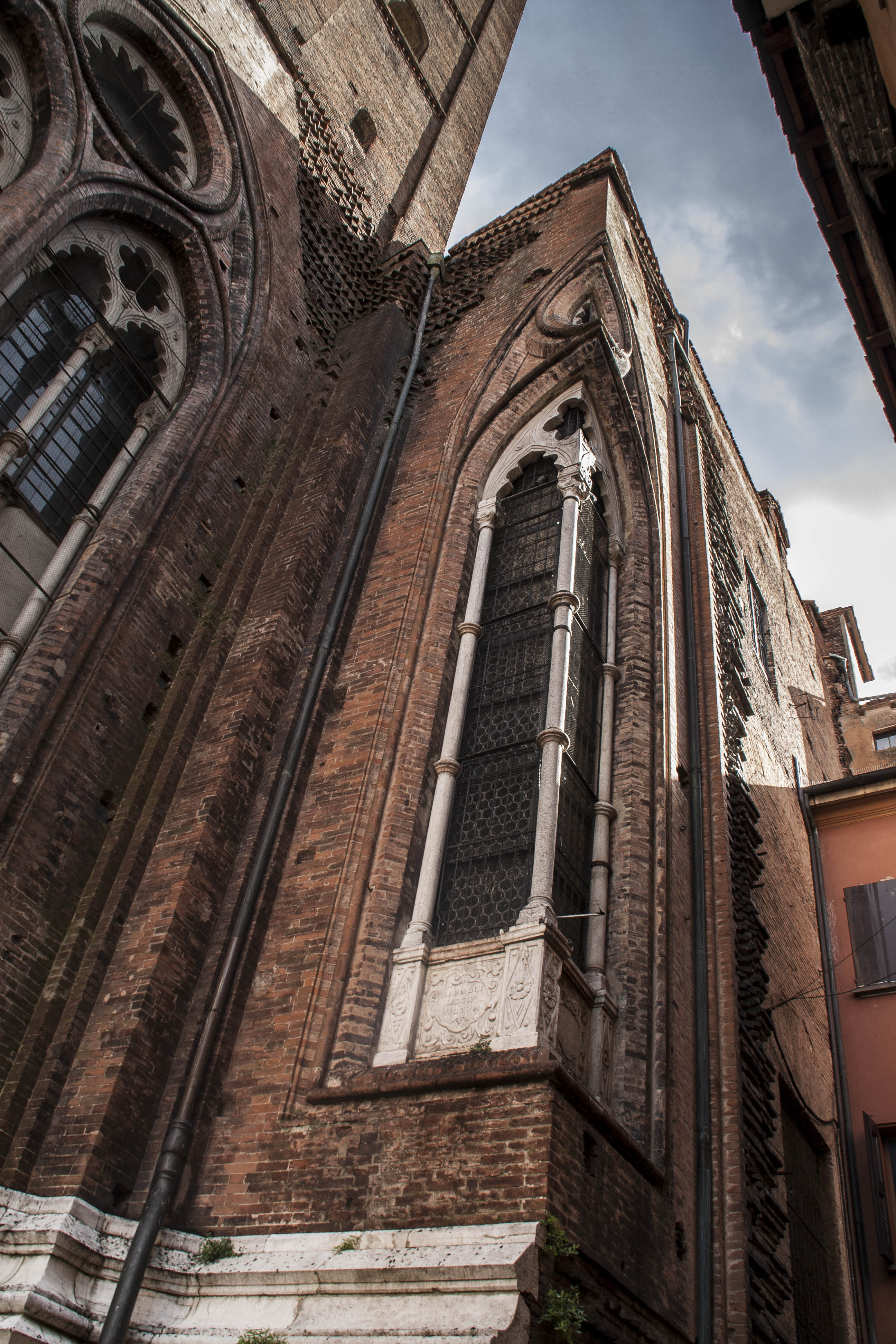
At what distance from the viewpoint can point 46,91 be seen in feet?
29.9

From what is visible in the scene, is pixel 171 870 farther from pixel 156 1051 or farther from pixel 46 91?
pixel 46 91

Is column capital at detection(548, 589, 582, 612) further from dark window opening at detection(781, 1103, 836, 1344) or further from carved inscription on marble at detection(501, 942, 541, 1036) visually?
dark window opening at detection(781, 1103, 836, 1344)

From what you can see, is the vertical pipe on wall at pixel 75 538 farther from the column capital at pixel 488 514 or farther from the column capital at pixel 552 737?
the column capital at pixel 552 737

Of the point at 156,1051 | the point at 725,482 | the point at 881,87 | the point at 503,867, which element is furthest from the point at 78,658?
the point at 725,482

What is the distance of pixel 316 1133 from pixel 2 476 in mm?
5148

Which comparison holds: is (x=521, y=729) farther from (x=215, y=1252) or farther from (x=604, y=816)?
(x=215, y=1252)

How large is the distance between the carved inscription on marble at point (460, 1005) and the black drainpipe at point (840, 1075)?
4628 mm

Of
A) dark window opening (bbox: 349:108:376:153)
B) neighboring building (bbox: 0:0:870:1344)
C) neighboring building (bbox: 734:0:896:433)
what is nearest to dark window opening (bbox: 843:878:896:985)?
neighboring building (bbox: 0:0:870:1344)

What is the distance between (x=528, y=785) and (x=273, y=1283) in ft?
11.2

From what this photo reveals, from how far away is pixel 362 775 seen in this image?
24.7ft

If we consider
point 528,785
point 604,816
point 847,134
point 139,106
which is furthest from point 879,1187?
point 139,106

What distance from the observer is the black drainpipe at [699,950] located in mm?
6078

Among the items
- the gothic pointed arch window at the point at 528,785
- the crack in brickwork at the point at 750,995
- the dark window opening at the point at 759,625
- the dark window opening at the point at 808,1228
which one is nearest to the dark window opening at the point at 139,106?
the gothic pointed arch window at the point at 528,785


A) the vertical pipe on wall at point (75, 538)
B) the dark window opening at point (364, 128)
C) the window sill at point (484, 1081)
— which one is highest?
the dark window opening at point (364, 128)
